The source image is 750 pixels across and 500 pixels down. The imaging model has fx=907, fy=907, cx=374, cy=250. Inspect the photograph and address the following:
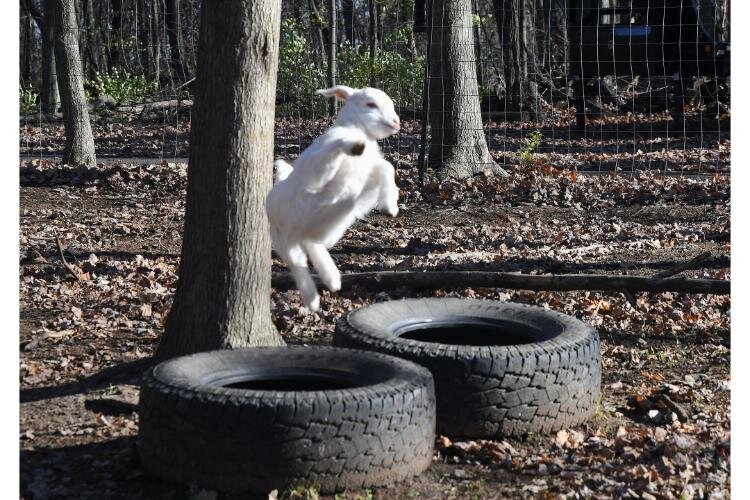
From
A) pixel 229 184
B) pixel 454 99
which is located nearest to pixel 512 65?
pixel 454 99

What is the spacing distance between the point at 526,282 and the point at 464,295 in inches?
21.3

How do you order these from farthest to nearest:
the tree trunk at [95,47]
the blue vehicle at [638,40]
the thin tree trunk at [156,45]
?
the tree trunk at [95,47], the thin tree trunk at [156,45], the blue vehicle at [638,40]

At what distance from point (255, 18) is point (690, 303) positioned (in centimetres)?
441

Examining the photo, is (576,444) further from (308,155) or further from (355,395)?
(308,155)

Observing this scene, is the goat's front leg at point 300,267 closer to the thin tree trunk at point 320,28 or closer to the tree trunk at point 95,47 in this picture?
the thin tree trunk at point 320,28

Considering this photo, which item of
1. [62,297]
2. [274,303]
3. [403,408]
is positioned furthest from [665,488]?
[62,297]

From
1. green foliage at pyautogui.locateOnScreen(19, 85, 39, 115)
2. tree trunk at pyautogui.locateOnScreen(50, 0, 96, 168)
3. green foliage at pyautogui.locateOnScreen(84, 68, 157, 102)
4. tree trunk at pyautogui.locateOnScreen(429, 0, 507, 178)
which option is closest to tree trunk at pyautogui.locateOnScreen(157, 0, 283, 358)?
tree trunk at pyautogui.locateOnScreen(429, 0, 507, 178)

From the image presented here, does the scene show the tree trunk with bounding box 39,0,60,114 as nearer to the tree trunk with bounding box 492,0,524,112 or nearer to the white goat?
the tree trunk with bounding box 492,0,524,112

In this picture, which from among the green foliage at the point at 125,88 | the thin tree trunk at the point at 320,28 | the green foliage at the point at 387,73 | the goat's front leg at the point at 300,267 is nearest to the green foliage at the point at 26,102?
the green foliage at the point at 125,88

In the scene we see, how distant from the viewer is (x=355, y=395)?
13.3 feet

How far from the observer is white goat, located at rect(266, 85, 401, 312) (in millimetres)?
3395

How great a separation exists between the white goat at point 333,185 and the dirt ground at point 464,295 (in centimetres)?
108

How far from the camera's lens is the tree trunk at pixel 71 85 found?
13.5 m

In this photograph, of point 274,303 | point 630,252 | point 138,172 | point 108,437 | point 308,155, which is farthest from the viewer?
point 138,172
